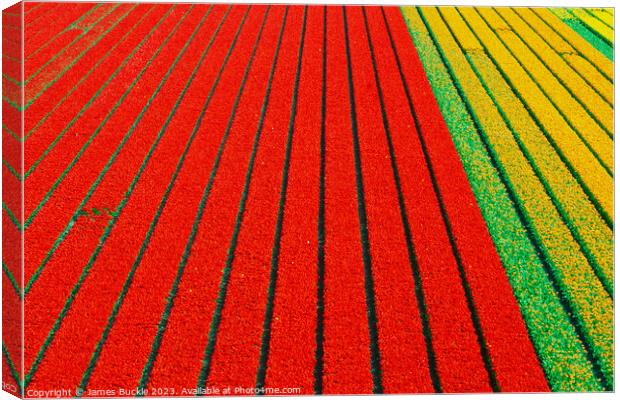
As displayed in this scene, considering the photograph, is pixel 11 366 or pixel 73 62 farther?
pixel 73 62

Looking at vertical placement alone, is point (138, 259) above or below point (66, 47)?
below

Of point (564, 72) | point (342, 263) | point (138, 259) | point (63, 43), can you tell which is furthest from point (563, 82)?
point (63, 43)

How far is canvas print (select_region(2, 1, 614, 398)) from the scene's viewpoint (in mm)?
4328

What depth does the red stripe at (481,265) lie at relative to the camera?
4301 millimetres

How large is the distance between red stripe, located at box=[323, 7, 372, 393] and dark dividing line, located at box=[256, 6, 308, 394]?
1.48 ft

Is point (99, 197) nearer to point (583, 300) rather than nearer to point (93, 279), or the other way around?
point (93, 279)

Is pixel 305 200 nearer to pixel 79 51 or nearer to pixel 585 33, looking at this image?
pixel 585 33

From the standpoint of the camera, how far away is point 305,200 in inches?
229

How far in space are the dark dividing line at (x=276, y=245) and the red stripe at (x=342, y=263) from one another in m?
0.45

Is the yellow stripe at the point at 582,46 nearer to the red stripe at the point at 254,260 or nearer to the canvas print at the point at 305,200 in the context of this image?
the canvas print at the point at 305,200

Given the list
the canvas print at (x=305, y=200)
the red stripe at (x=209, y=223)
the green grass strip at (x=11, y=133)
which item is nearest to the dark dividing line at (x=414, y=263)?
the canvas print at (x=305, y=200)

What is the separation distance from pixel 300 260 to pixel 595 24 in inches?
157

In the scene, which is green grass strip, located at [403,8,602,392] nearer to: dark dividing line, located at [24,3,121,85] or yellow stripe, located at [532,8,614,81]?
yellow stripe, located at [532,8,614,81]

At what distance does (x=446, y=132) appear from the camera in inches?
268
